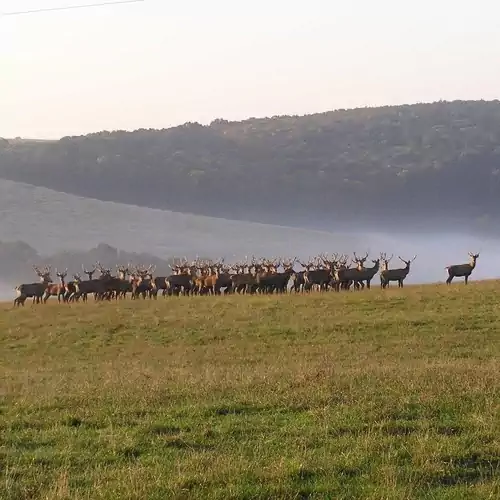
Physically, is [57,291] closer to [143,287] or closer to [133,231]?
[143,287]

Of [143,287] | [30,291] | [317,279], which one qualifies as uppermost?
[317,279]

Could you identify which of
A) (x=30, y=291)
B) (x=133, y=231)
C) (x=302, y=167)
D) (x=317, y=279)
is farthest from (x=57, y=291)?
(x=302, y=167)

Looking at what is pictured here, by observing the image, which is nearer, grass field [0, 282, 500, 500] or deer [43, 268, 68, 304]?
grass field [0, 282, 500, 500]

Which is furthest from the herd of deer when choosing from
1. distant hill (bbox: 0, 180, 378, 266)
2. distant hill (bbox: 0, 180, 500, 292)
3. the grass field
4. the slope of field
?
Answer: the slope of field

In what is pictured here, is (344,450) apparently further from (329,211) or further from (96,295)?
(329,211)

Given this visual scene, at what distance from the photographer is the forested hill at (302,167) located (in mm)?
116938

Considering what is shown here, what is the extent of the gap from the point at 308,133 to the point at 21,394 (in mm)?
128328

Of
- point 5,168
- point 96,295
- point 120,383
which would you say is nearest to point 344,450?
point 120,383

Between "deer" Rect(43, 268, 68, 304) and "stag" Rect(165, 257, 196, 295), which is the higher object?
"stag" Rect(165, 257, 196, 295)

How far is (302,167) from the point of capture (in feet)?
415

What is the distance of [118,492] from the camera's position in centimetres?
763

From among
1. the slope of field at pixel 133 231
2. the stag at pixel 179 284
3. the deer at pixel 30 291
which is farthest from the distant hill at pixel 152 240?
the stag at pixel 179 284

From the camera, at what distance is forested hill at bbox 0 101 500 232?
117 meters

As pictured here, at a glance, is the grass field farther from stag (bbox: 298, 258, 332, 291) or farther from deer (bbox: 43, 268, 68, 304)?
deer (bbox: 43, 268, 68, 304)
